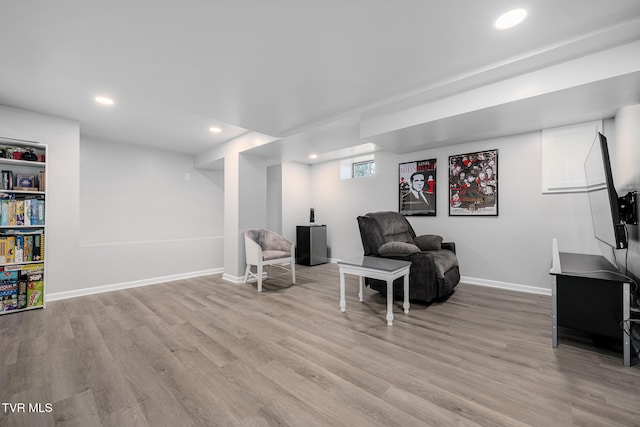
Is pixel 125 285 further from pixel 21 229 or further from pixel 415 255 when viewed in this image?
pixel 415 255

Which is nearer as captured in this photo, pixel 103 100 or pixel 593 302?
pixel 593 302

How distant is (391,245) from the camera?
10.6 ft

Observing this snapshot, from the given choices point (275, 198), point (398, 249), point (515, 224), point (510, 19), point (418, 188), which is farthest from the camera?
point (275, 198)

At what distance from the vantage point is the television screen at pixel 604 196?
6.40 ft

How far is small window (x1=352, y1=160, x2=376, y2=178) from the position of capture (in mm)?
5371

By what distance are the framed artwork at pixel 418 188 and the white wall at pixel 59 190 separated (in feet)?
16.3

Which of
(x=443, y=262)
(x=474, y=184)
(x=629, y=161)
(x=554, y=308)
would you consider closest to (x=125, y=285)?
(x=443, y=262)

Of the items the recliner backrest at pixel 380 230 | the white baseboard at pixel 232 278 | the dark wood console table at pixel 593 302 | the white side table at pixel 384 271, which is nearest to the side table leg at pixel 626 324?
the dark wood console table at pixel 593 302

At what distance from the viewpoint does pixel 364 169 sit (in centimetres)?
555

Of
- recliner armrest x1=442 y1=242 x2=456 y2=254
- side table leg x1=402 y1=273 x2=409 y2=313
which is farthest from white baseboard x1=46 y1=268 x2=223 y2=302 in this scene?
recliner armrest x1=442 y1=242 x2=456 y2=254

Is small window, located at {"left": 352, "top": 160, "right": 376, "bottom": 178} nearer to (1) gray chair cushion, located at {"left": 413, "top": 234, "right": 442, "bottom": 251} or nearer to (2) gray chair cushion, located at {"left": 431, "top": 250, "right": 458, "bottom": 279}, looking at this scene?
(1) gray chair cushion, located at {"left": 413, "top": 234, "right": 442, "bottom": 251}

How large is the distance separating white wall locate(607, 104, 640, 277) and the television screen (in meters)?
0.23

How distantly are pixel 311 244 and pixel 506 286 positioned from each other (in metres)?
3.44

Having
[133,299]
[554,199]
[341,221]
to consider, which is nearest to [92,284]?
[133,299]
